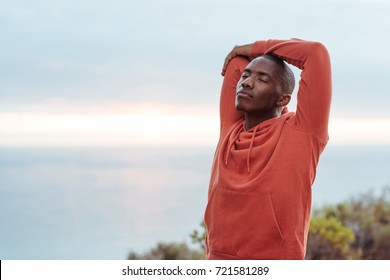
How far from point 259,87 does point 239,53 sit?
9.3 inches

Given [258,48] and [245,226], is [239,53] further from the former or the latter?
[245,226]

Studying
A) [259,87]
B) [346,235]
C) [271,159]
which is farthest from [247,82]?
[346,235]

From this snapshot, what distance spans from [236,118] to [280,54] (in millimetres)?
285

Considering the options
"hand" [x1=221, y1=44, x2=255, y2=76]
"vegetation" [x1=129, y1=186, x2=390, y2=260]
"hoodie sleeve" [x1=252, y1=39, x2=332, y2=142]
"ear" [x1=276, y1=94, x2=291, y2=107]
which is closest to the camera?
"hoodie sleeve" [x1=252, y1=39, x2=332, y2=142]

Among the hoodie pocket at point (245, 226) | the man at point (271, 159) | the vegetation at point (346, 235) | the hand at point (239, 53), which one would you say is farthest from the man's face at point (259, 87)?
the vegetation at point (346, 235)

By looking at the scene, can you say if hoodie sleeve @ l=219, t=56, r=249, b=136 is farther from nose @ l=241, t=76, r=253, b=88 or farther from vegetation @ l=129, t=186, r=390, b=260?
vegetation @ l=129, t=186, r=390, b=260

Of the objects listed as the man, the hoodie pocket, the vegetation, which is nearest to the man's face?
the man

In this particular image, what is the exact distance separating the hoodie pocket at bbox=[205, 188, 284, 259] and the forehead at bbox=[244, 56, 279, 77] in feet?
1.27

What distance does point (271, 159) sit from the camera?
6.48 ft

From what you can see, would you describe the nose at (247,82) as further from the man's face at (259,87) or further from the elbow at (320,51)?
the elbow at (320,51)

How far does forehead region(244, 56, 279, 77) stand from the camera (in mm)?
2027
